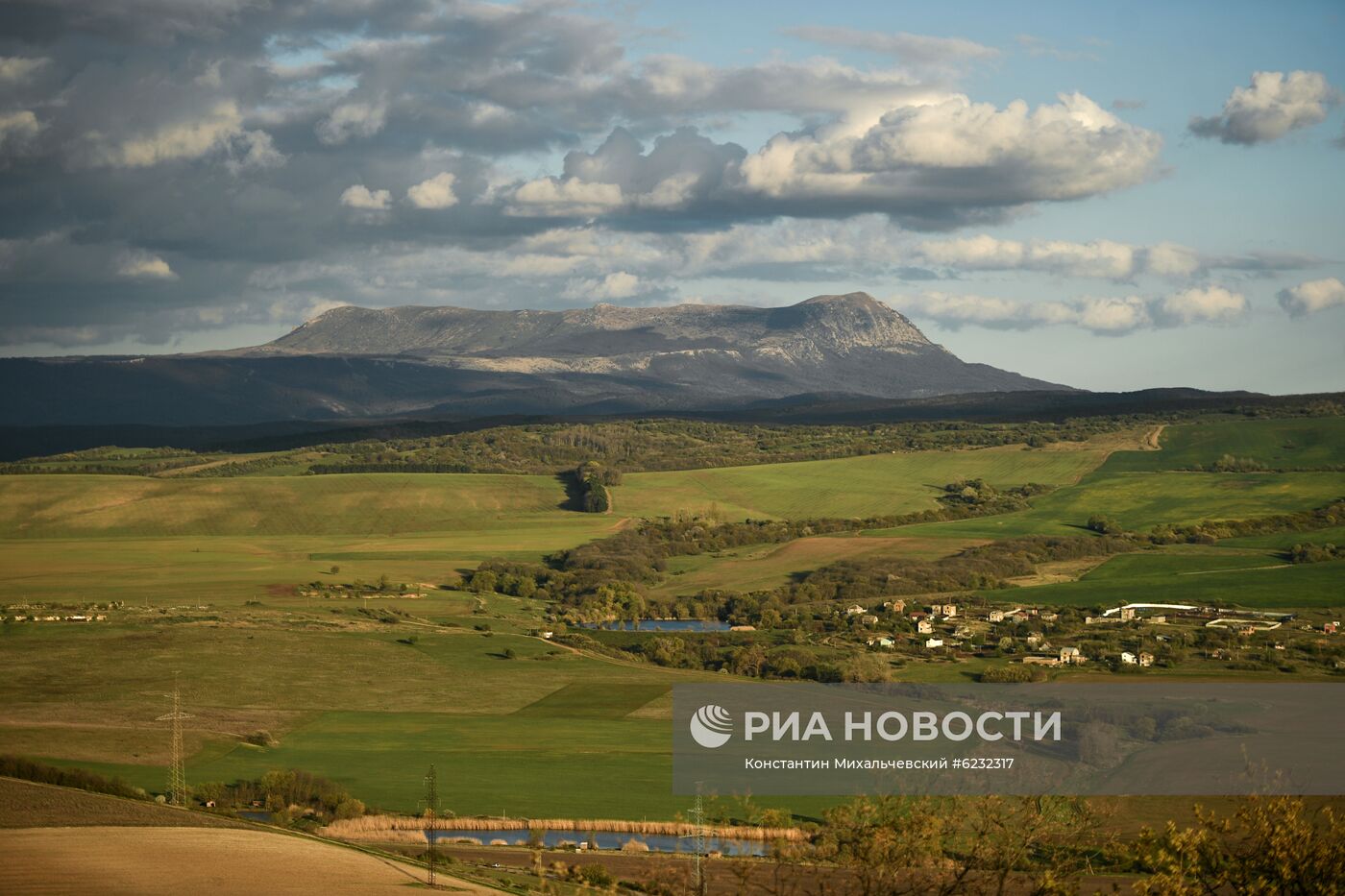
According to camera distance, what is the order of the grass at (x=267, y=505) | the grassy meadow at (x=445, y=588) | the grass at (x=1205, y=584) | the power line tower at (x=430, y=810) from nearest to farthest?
the power line tower at (x=430, y=810), the grassy meadow at (x=445, y=588), the grass at (x=1205, y=584), the grass at (x=267, y=505)

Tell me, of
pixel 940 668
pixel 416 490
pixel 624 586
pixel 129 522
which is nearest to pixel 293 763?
pixel 940 668

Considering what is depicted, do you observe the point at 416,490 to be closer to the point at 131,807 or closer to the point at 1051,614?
the point at 1051,614

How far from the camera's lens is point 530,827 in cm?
5419

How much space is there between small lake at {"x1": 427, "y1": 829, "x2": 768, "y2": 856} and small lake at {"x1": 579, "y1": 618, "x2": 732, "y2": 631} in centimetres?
5195

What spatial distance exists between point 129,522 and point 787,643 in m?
83.5

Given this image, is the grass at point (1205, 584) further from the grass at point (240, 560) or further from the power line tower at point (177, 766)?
the power line tower at point (177, 766)

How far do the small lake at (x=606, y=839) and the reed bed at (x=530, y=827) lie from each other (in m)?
0.18

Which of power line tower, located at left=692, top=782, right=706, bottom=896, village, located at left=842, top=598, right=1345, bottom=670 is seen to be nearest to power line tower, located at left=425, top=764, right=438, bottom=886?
power line tower, located at left=692, top=782, right=706, bottom=896

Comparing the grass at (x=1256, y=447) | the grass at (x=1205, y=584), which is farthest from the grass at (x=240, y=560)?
the grass at (x=1256, y=447)

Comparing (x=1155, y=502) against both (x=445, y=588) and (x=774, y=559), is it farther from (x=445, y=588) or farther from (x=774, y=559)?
(x=445, y=588)

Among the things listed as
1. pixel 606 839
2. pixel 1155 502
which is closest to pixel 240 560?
pixel 606 839

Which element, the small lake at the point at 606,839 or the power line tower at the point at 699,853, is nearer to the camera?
the power line tower at the point at 699,853

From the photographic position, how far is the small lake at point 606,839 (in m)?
49.8

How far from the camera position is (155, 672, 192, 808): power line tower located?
181 feet
